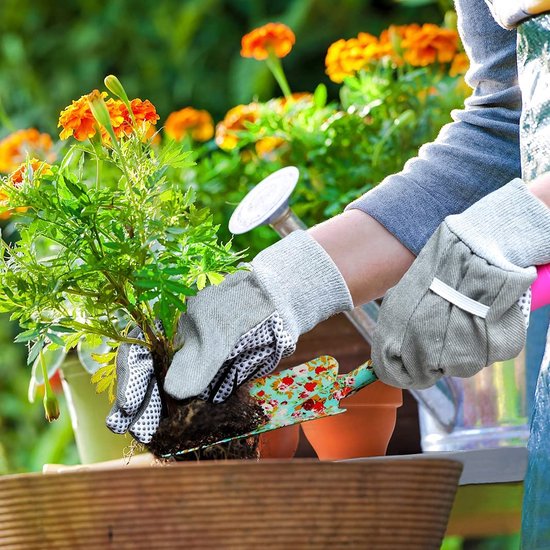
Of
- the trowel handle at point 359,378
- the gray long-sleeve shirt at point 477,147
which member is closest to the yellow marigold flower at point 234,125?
the gray long-sleeve shirt at point 477,147

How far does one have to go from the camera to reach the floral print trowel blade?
863mm

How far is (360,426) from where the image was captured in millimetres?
1101

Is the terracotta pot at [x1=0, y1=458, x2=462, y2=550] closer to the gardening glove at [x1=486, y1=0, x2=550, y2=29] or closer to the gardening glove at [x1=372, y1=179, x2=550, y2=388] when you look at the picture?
the gardening glove at [x1=372, y1=179, x2=550, y2=388]

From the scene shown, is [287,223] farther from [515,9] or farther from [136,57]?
[136,57]

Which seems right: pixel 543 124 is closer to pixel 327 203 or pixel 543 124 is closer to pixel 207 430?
pixel 207 430

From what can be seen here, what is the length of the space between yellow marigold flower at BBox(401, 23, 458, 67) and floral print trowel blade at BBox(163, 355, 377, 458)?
1.14 m

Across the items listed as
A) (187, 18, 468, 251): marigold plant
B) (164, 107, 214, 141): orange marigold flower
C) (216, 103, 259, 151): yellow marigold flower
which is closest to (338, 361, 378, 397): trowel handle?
(187, 18, 468, 251): marigold plant

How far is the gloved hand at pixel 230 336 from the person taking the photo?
813mm

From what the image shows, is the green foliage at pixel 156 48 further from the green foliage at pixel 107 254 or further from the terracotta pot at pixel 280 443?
the green foliage at pixel 107 254

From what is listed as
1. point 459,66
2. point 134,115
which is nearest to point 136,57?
point 459,66

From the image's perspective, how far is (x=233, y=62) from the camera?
3334 mm

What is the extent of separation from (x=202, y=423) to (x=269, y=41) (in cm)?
123

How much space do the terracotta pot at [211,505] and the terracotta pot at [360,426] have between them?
46cm

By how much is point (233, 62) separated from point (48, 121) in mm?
582
